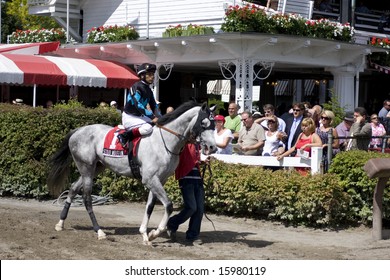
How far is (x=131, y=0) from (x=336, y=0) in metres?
7.57

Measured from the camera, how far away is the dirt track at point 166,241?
29.1 feet

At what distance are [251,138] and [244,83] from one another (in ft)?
22.8

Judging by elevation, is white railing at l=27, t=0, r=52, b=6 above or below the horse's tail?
above

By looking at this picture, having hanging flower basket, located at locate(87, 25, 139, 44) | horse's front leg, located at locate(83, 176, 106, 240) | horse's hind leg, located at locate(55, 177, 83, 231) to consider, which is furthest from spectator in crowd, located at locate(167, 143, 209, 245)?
hanging flower basket, located at locate(87, 25, 139, 44)

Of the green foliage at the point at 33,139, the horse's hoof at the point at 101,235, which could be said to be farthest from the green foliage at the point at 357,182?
the green foliage at the point at 33,139

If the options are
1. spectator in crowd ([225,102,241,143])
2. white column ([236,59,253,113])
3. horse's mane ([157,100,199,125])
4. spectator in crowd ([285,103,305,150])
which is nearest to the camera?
horse's mane ([157,100,199,125])

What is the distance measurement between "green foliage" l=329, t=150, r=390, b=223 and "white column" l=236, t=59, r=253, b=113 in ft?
27.3

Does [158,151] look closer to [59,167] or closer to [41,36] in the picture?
[59,167]

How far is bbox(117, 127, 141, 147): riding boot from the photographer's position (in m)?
9.87

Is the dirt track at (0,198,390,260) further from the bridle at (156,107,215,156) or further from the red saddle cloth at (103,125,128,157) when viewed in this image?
the bridle at (156,107,215,156)

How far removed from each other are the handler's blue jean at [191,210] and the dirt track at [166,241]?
23cm

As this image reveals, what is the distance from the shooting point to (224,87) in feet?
115

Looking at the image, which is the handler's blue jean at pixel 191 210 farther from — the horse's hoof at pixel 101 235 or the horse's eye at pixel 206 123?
the horse's eye at pixel 206 123

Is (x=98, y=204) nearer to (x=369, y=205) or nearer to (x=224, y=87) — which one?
(x=369, y=205)
